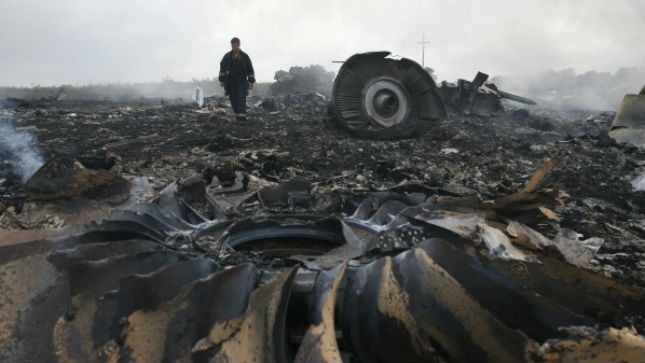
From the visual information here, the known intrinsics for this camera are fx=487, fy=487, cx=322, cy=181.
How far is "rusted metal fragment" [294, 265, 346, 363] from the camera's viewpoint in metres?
1.53

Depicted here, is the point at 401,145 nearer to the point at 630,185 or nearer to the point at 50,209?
the point at 630,185

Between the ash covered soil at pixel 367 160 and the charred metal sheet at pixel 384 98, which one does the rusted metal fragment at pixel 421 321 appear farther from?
the charred metal sheet at pixel 384 98

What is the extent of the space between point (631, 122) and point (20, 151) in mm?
11715

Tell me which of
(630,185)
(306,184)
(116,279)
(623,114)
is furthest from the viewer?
→ (623,114)

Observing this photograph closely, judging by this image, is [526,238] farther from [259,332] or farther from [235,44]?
[235,44]

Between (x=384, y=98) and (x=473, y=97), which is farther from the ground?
(x=473, y=97)

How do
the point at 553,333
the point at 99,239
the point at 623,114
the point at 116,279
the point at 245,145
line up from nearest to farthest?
the point at 553,333
the point at 116,279
the point at 99,239
the point at 245,145
the point at 623,114

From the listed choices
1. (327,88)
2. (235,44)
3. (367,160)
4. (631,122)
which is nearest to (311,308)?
(367,160)

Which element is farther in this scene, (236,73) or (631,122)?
(236,73)

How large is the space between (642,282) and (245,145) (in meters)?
6.42

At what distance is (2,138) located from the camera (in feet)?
28.6

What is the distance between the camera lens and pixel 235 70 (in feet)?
36.2

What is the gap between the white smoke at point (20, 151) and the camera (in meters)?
6.16

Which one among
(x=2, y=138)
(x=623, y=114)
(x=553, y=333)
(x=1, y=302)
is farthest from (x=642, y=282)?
(x=2, y=138)
